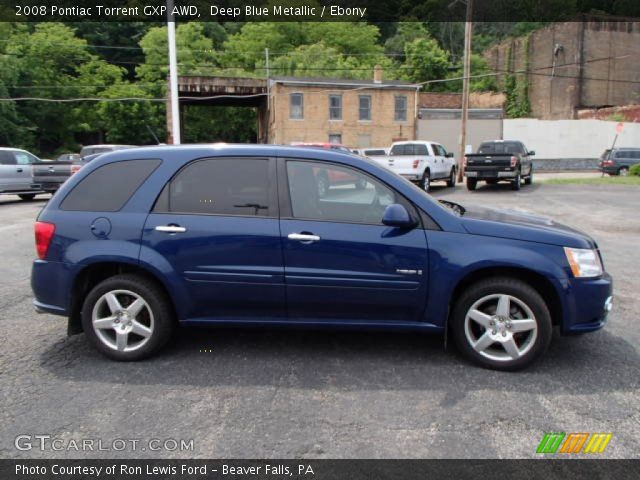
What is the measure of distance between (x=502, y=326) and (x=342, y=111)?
33.7 metres

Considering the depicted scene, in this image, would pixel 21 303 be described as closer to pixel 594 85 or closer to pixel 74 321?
pixel 74 321

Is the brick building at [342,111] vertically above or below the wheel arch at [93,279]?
above

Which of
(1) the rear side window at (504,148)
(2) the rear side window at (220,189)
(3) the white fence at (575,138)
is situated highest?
(3) the white fence at (575,138)

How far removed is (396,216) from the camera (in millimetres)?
3730

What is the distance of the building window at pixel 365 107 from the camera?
36.5 meters

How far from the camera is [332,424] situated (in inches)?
123

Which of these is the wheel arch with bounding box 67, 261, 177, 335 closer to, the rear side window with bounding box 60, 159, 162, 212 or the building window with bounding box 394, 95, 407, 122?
the rear side window with bounding box 60, 159, 162, 212

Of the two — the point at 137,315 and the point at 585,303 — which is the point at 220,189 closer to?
the point at 137,315

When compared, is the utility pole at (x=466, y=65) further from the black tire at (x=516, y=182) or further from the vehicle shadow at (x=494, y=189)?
the black tire at (x=516, y=182)

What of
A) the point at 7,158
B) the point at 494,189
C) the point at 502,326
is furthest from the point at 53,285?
the point at 494,189

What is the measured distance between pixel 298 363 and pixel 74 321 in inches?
74.0

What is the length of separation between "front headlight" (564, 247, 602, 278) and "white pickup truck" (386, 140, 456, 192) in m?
14.0

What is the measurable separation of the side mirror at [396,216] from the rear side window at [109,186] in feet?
6.17
